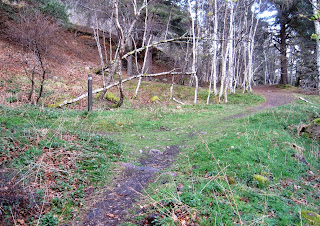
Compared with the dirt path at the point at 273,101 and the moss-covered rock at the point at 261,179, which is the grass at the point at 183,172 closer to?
the moss-covered rock at the point at 261,179

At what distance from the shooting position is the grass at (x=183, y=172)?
324 centimetres

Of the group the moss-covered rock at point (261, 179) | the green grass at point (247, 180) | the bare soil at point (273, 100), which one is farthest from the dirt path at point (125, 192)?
the bare soil at point (273, 100)

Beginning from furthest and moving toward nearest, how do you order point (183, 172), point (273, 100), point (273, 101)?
point (273, 100), point (273, 101), point (183, 172)

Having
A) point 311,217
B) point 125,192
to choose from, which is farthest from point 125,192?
point 311,217

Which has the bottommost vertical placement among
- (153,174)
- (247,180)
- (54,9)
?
(247,180)

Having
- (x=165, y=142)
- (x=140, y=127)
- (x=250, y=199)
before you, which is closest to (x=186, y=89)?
(x=140, y=127)

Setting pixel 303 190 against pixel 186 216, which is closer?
pixel 186 216

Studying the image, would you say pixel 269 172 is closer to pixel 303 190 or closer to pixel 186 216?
pixel 303 190

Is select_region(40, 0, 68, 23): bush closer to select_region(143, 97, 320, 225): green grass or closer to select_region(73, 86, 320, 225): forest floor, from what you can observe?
select_region(143, 97, 320, 225): green grass

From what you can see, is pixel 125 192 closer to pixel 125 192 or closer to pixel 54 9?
pixel 125 192

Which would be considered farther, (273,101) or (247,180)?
(273,101)

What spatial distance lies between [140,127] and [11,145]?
211 inches

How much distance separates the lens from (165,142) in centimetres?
752

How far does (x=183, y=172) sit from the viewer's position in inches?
197
